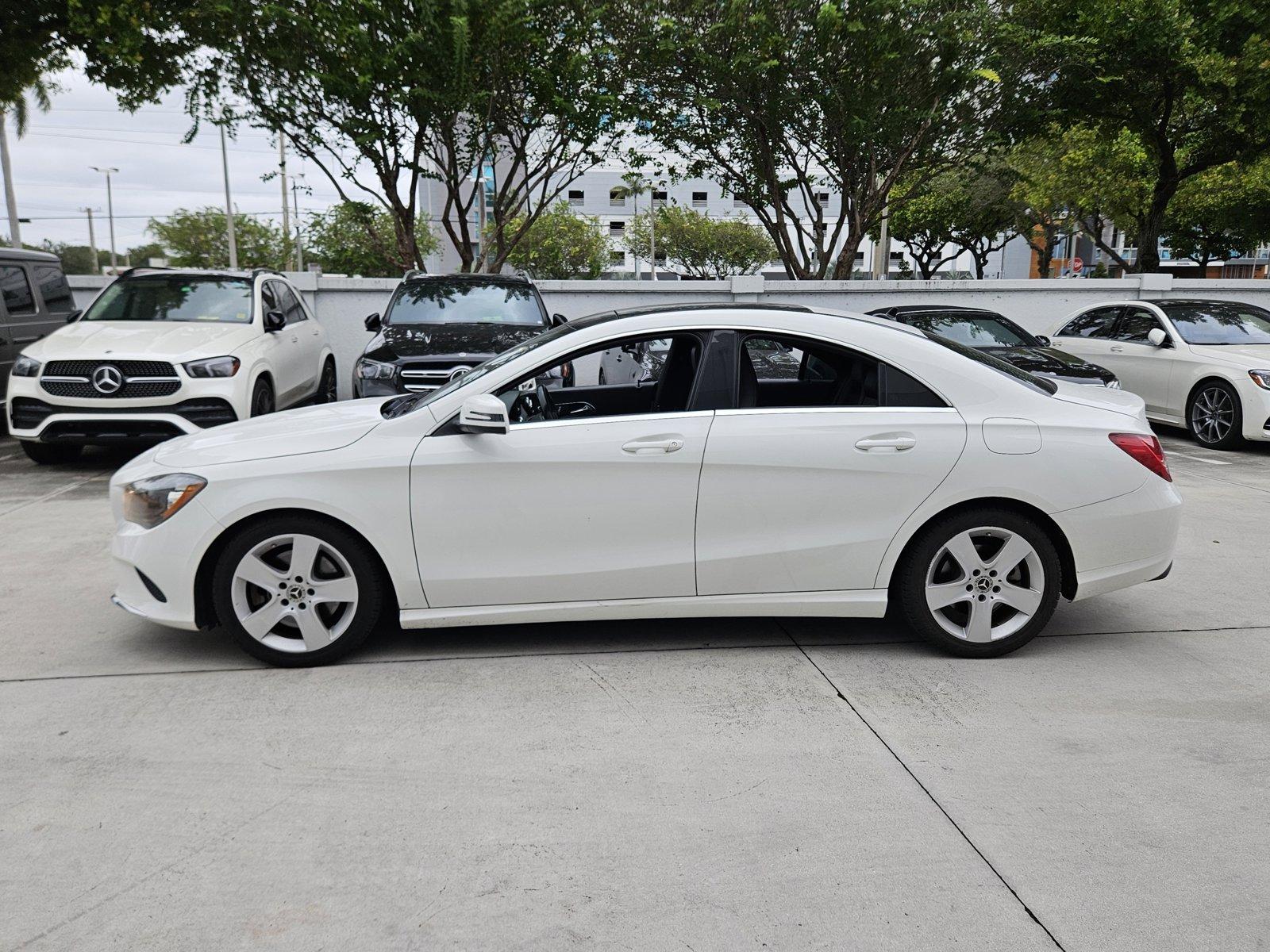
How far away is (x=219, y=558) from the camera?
4.32 m

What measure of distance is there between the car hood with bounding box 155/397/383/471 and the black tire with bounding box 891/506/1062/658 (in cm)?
243

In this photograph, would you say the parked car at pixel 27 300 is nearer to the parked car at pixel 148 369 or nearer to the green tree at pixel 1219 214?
the parked car at pixel 148 369

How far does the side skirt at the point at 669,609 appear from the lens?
14.5ft

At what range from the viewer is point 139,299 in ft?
32.3

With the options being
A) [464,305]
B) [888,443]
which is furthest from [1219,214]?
[888,443]

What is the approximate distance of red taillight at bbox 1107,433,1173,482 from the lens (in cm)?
451

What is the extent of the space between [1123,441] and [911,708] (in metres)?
1.57

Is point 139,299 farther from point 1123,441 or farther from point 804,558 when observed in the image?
point 1123,441

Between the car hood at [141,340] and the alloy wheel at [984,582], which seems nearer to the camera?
the alloy wheel at [984,582]

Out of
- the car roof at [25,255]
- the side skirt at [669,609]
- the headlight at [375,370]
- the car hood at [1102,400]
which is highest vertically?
the car roof at [25,255]

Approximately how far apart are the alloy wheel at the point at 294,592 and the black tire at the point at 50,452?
5911 mm

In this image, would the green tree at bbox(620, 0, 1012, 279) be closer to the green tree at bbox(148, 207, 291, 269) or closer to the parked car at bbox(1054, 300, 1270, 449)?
the parked car at bbox(1054, 300, 1270, 449)

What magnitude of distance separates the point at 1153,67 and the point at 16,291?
1643 centimetres

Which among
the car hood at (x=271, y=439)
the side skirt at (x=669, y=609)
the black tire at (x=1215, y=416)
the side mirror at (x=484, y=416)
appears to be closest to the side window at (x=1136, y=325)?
the black tire at (x=1215, y=416)
